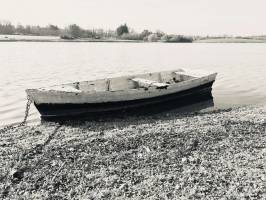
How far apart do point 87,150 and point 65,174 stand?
7.89 feet

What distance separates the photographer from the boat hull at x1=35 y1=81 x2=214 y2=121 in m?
20.2

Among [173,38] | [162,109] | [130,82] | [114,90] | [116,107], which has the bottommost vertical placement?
[173,38]

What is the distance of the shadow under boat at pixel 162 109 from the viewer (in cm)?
2067

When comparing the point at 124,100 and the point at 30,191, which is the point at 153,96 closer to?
the point at 124,100

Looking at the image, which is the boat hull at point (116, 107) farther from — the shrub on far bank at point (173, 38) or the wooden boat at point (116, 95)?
the shrub on far bank at point (173, 38)

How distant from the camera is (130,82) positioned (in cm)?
2509

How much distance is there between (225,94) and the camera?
30.3 meters

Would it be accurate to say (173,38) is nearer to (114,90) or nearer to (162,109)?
(162,109)

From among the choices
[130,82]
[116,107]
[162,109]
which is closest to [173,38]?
[130,82]

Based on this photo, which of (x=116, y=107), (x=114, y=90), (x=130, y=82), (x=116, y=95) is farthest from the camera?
(x=130, y=82)

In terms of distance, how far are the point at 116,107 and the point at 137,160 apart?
8.37m

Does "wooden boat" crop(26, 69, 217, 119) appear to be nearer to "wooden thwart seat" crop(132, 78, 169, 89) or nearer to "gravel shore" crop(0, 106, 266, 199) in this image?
"wooden thwart seat" crop(132, 78, 169, 89)

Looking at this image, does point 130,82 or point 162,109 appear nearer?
point 162,109

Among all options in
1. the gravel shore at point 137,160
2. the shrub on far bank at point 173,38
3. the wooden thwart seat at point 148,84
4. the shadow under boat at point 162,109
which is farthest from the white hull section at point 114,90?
the shrub on far bank at point 173,38
